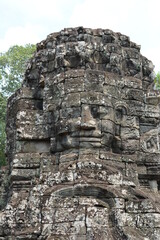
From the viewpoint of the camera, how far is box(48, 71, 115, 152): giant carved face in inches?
269

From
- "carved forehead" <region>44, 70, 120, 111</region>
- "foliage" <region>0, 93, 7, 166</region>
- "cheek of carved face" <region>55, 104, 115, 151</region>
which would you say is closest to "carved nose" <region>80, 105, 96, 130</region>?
"cheek of carved face" <region>55, 104, 115, 151</region>

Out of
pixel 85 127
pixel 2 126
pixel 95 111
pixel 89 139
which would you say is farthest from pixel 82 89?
pixel 2 126

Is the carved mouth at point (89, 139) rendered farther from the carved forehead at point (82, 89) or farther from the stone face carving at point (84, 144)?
the carved forehead at point (82, 89)

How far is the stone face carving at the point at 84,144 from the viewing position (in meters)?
5.80

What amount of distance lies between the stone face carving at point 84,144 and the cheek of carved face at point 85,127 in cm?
2

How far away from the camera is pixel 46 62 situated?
8.13m

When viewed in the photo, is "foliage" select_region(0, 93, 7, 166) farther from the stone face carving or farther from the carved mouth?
the carved mouth

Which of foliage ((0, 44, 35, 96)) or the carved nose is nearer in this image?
the carved nose

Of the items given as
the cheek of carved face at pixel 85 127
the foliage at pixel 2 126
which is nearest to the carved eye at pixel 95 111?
the cheek of carved face at pixel 85 127

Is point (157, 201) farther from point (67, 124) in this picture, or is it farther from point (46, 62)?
point (46, 62)

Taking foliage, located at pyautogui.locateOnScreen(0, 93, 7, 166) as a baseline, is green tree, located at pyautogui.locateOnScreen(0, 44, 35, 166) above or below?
above

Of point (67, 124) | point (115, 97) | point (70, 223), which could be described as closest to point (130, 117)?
point (115, 97)

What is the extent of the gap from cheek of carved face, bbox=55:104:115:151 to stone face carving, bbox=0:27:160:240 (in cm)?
2

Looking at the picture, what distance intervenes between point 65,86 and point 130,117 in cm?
144
